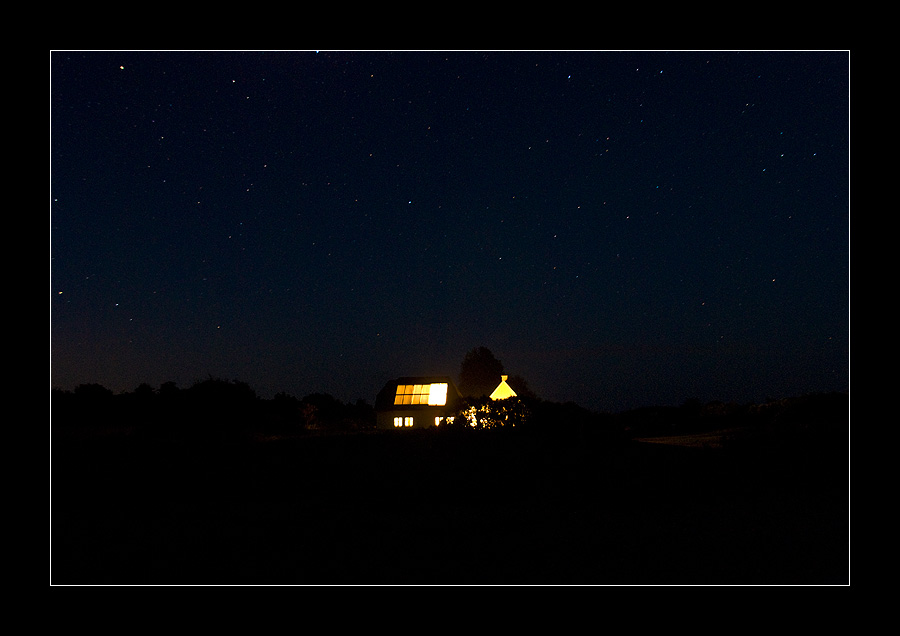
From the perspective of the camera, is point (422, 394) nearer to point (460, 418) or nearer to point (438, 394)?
point (438, 394)

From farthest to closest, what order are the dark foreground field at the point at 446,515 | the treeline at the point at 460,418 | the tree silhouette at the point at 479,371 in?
the tree silhouette at the point at 479,371
the treeline at the point at 460,418
the dark foreground field at the point at 446,515

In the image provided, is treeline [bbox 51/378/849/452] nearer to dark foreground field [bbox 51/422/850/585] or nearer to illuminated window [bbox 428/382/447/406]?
dark foreground field [bbox 51/422/850/585]

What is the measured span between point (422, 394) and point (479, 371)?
21.9 m

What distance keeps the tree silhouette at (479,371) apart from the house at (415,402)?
20.2m

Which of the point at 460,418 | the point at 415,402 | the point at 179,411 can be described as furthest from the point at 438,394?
the point at 179,411

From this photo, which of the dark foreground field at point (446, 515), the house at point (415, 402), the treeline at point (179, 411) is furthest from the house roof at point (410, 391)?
the dark foreground field at point (446, 515)

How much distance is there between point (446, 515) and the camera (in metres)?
6.01

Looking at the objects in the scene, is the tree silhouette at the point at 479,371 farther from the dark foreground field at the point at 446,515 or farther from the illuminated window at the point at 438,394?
the dark foreground field at the point at 446,515

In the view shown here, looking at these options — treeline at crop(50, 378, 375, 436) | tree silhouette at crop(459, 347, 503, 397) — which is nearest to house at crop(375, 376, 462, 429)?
treeline at crop(50, 378, 375, 436)

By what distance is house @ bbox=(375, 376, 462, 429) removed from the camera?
25.8m

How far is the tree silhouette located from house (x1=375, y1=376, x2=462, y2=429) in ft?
66.3

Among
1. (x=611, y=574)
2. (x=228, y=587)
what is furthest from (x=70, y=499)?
(x=611, y=574)

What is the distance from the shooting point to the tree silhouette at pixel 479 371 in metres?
47.4
